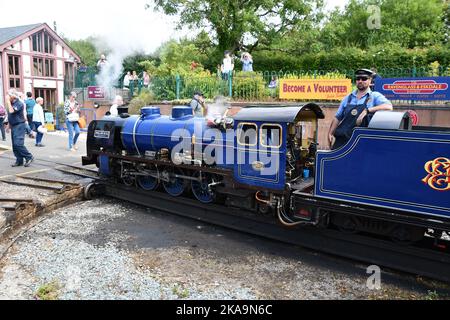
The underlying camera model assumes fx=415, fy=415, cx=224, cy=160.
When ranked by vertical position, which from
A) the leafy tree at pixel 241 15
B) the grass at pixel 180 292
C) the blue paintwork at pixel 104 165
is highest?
the leafy tree at pixel 241 15

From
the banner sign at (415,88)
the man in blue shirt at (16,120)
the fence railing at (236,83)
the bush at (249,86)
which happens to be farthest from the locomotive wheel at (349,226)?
the bush at (249,86)

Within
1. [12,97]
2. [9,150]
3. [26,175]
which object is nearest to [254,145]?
[26,175]

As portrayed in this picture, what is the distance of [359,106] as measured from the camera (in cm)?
593

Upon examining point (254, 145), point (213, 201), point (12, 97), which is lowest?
point (213, 201)

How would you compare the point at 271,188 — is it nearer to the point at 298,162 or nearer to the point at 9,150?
the point at 298,162

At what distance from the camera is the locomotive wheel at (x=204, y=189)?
7.48m

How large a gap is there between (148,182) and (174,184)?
2.64 ft

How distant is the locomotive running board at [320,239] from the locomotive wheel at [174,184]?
7.0 inches

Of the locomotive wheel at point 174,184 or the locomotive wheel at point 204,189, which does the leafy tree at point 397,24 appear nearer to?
the locomotive wheel at point 174,184

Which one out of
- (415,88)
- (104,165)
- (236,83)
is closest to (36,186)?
(104,165)

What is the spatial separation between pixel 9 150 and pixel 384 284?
12.2 m

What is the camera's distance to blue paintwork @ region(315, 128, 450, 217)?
4848 mm

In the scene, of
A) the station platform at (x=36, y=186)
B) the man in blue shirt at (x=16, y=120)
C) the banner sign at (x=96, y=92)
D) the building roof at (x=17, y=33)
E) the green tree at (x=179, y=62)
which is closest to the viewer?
the station platform at (x=36, y=186)

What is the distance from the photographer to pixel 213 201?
7.54m
